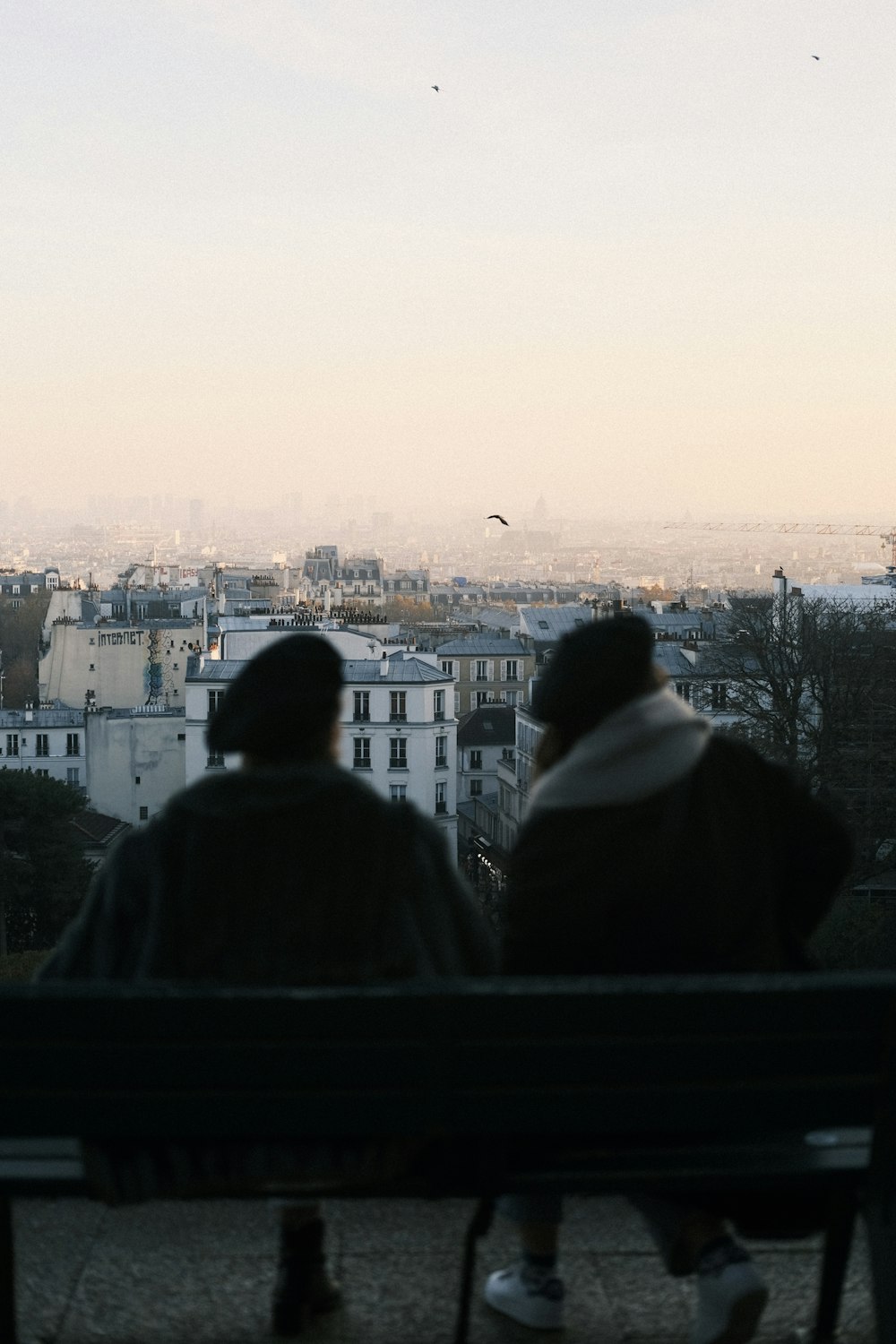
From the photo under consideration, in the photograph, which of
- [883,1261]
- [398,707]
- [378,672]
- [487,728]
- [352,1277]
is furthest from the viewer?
[487,728]

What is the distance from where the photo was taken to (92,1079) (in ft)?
8.60

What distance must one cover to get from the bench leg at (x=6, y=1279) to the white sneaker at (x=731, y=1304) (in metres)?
1.31

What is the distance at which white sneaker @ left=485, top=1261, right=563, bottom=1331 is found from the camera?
10.6ft

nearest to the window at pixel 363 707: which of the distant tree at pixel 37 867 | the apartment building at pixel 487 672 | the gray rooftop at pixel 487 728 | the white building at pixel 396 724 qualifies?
the white building at pixel 396 724

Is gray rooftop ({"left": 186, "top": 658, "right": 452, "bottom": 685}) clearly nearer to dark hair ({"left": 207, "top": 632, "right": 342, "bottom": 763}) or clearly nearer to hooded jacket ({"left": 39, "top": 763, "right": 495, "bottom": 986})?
dark hair ({"left": 207, "top": 632, "right": 342, "bottom": 763})

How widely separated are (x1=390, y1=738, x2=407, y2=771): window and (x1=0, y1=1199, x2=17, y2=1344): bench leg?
38580 mm

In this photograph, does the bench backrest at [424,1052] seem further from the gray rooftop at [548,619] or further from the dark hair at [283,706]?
the gray rooftop at [548,619]

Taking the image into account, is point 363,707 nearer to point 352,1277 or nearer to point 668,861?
point 352,1277

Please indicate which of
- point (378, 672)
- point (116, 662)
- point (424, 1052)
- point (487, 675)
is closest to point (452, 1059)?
point (424, 1052)

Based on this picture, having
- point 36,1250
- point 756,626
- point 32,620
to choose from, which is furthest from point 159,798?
point 32,620

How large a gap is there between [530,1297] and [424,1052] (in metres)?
0.93

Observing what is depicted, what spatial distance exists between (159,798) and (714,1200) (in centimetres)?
4752

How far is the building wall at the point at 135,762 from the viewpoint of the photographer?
1930 inches

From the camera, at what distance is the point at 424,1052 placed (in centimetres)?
262
